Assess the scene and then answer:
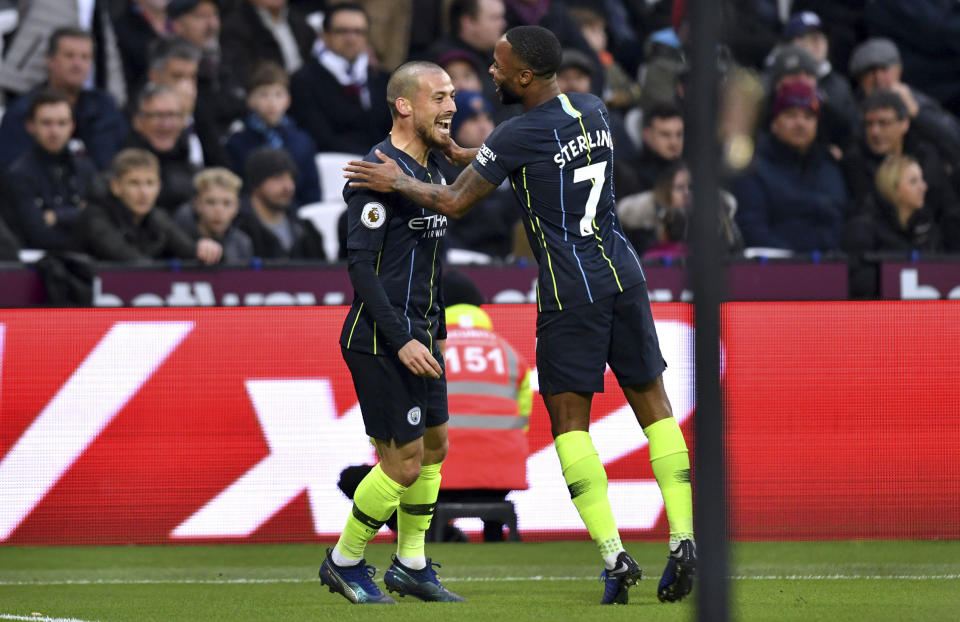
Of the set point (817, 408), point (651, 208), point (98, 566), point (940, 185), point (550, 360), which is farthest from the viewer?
point (940, 185)

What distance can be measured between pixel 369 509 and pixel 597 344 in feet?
3.65

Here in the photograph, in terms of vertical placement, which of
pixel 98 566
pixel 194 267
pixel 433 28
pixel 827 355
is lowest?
pixel 98 566

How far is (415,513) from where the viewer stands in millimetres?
6434

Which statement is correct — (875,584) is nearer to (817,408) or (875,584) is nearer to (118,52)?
(817,408)

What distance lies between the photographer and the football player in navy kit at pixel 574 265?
600cm

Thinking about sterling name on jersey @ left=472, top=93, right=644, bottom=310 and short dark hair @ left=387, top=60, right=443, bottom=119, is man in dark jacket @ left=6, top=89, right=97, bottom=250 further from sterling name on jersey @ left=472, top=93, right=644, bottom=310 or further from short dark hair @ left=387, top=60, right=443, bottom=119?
sterling name on jersey @ left=472, top=93, right=644, bottom=310

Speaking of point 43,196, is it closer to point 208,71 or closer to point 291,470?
point 208,71

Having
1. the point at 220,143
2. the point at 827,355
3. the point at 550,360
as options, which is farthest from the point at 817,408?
the point at 220,143

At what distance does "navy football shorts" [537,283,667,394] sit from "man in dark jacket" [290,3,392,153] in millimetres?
7247

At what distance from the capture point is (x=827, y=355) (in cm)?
925

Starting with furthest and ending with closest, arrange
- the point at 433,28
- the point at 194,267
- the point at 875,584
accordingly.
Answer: the point at 433,28, the point at 194,267, the point at 875,584

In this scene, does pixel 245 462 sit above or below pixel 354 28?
below

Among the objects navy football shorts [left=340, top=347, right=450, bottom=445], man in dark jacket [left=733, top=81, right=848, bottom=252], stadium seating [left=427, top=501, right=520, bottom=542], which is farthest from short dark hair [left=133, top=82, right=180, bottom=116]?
navy football shorts [left=340, top=347, right=450, bottom=445]

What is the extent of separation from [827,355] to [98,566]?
14.1 feet
